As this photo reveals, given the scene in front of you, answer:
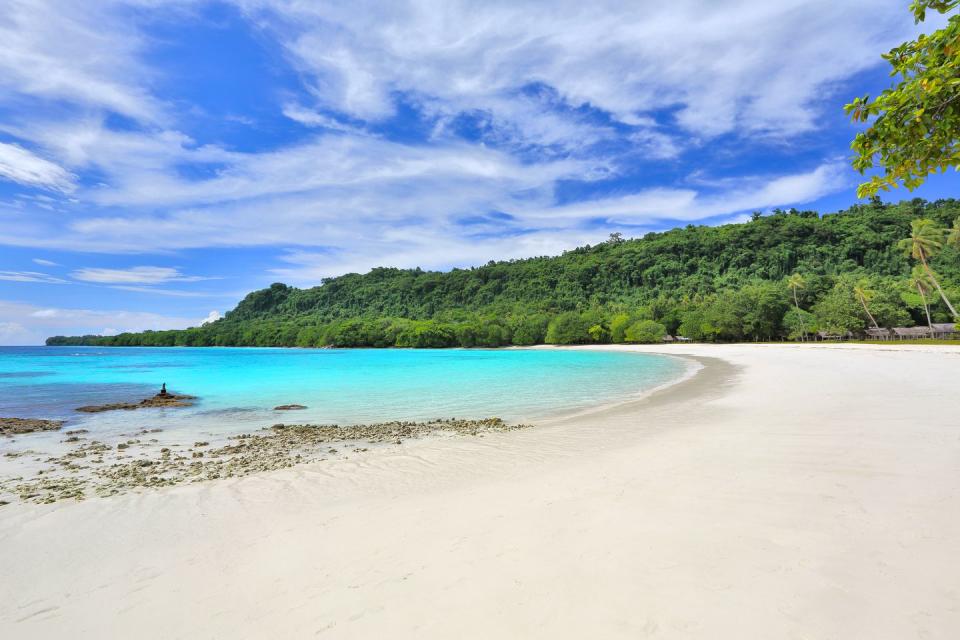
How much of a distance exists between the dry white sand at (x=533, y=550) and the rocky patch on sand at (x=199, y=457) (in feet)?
3.35

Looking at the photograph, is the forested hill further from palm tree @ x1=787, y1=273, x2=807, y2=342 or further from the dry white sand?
the dry white sand

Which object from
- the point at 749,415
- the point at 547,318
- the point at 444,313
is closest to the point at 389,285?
the point at 444,313

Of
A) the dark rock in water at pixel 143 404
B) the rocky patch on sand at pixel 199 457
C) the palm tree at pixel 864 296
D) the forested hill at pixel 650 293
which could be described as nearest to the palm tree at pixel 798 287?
the forested hill at pixel 650 293

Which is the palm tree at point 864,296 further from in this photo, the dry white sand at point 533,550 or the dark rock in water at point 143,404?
the dark rock in water at point 143,404

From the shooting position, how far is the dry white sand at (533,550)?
3.21 metres

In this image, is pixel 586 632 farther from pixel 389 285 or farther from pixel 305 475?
pixel 389 285

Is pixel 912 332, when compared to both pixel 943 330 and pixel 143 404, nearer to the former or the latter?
pixel 943 330

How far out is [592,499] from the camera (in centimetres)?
571

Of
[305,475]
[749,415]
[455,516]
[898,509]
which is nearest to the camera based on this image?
[898,509]

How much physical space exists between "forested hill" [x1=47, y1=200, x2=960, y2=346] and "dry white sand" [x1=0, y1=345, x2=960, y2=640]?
74819 mm

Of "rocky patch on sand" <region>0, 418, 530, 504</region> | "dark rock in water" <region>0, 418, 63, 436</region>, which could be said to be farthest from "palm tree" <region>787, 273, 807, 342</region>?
"dark rock in water" <region>0, 418, 63, 436</region>

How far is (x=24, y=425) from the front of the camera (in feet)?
48.2

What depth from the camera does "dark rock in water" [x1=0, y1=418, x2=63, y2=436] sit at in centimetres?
1388

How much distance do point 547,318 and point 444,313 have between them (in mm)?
39807
